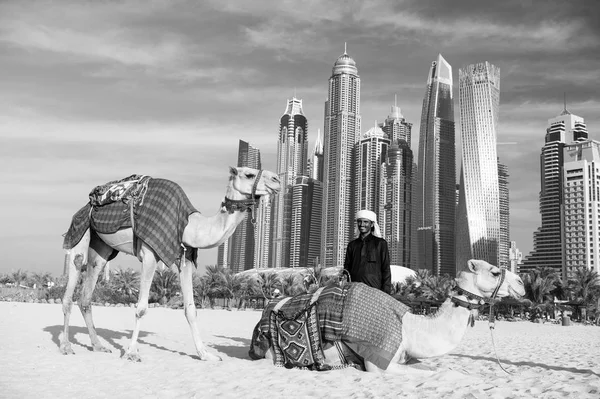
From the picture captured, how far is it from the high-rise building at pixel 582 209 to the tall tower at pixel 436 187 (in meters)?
34.8

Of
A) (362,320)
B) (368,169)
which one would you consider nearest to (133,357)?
(362,320)

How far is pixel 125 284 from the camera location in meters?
40.2

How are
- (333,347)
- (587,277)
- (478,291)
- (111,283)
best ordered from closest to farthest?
(478,291), (333,347), (111,283), (587,277)

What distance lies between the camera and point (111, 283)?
1631 inches

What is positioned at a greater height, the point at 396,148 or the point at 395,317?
the point at 396,148

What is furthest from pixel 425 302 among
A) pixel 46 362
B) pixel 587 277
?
pixel 46 362

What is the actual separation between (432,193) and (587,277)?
136 meters

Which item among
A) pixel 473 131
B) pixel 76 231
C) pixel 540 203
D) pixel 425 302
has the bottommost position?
pixel 425 302

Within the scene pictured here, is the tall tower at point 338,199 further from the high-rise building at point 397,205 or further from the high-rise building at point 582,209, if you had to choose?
the high-rise building at point 582,209

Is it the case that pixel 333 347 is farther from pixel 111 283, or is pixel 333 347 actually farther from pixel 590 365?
pixel 111 283

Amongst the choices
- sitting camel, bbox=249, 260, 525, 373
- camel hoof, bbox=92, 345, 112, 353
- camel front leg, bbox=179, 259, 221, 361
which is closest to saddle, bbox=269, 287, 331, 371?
sitting camel, bbox=249, 260, 525, 373

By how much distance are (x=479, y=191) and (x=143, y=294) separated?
144 metres

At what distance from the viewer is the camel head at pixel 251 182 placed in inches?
311

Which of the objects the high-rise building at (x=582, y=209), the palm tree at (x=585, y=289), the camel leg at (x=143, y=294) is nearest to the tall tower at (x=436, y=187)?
the high-rise building at (x=582, y=209)
